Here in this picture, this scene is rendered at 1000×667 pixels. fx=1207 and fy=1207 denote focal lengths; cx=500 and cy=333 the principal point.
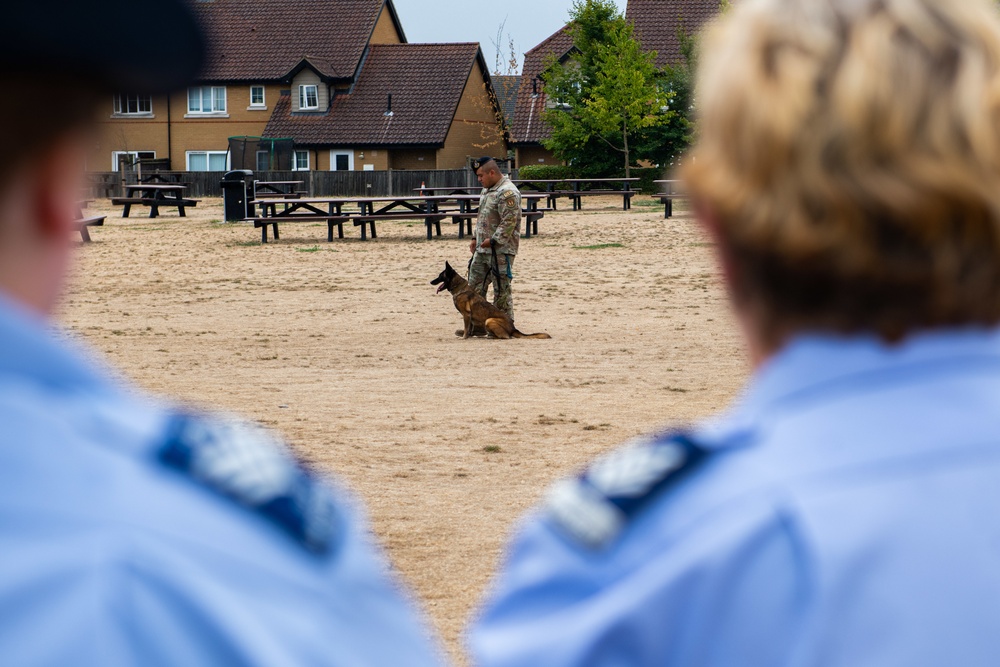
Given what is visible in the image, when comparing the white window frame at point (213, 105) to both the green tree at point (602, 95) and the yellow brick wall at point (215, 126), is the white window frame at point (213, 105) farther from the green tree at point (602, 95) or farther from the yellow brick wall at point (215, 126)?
the green tree at point (602, 95)

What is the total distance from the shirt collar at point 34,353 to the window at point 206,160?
5425cm

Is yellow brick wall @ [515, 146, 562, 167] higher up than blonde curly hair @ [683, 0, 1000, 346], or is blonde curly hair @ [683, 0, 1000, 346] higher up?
yellow brick wall @ [515, 146, 562, 167]

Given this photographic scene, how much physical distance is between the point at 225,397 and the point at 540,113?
42929 millimetres

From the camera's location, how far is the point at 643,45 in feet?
179

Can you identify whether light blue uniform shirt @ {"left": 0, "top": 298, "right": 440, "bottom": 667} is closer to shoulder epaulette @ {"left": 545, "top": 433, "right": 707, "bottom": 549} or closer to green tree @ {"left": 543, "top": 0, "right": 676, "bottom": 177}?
shoulder epaulette @ {"left": 545, "top": 433, "right": 707, "bottom": 549}

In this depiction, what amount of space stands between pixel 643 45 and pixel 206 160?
801 inches

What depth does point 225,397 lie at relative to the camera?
9.41 meters

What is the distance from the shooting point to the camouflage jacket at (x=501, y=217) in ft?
44.5

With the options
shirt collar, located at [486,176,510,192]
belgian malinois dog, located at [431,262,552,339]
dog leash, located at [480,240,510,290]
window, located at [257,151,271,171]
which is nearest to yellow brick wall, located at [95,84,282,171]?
window, located at [257,151,271,171]

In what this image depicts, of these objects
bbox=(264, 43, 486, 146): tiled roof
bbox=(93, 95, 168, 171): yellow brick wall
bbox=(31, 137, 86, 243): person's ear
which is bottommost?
bbox=(31, 137, 86, 243): person's ear

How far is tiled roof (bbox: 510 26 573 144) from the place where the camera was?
5316 cm

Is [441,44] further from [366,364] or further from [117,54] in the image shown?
[117,54]

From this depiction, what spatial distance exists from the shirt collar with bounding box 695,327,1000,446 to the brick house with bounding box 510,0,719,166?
5149 centimetres

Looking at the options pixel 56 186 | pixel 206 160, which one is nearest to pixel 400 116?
pixel 206 160
